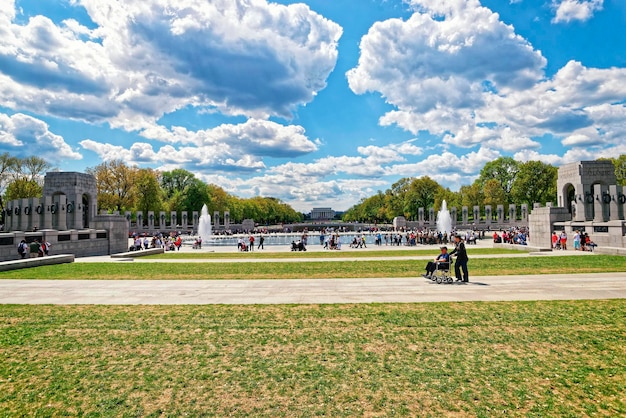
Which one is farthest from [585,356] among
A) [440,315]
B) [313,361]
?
[313,361]

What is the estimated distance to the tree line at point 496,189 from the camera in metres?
88.0

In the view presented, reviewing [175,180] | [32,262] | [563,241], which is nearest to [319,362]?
[32,262]

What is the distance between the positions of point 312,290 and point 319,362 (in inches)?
263

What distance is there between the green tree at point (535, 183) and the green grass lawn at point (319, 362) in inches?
3575

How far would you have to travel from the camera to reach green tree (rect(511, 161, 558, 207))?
287 feet

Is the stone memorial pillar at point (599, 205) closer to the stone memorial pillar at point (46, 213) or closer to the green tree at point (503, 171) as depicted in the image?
the stone memorial pillar at point (46, 213)

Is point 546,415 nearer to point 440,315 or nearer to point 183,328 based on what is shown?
point 440,315

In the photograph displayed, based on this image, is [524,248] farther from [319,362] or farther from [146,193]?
[146,193]

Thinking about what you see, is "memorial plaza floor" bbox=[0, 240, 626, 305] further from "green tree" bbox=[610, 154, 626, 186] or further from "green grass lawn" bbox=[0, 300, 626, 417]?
"green tree" bbox=[610, 154, 626, 186]

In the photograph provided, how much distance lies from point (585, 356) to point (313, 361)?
4.77 m

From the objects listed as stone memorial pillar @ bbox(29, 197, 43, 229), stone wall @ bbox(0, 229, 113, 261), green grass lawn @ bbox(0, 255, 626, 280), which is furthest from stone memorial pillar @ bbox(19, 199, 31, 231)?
green grass lawn @ bbox(0, 255, 626, 280)

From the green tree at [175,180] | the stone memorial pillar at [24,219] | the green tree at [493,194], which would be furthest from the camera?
the green tree at [175,180]

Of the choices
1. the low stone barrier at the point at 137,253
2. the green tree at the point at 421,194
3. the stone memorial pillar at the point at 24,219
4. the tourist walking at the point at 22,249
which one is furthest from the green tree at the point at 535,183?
the tourist walking at the point at 22,249

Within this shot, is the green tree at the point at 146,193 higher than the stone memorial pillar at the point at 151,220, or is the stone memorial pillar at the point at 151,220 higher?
the green tree at the point at 146,193
